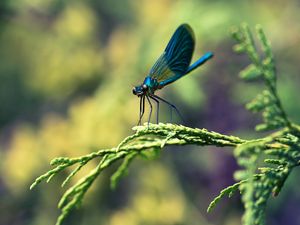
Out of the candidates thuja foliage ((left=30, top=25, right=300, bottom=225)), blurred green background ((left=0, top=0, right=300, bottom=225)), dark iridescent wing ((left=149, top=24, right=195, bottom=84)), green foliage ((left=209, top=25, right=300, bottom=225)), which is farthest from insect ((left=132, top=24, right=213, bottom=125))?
blurred green background ((left=0, top=0, right=300, bottom=225))

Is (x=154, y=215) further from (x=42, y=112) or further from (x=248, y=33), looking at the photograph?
(x=248, y=33)

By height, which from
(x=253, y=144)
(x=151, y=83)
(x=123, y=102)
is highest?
(x=123, y=102)

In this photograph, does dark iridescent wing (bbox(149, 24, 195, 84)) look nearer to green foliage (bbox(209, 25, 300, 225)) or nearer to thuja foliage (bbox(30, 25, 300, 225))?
thuja foliage (bbox(30, 25, 300, 225))

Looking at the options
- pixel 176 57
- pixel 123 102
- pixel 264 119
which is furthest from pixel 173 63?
pixel 123 102

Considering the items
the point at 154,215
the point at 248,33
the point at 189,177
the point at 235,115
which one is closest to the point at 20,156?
the point at 154,215

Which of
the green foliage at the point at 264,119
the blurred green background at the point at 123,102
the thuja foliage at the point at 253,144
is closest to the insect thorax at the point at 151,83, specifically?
the thuja foliage at the point at 253,144

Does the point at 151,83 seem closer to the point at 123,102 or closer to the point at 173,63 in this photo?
the point at 173,63
